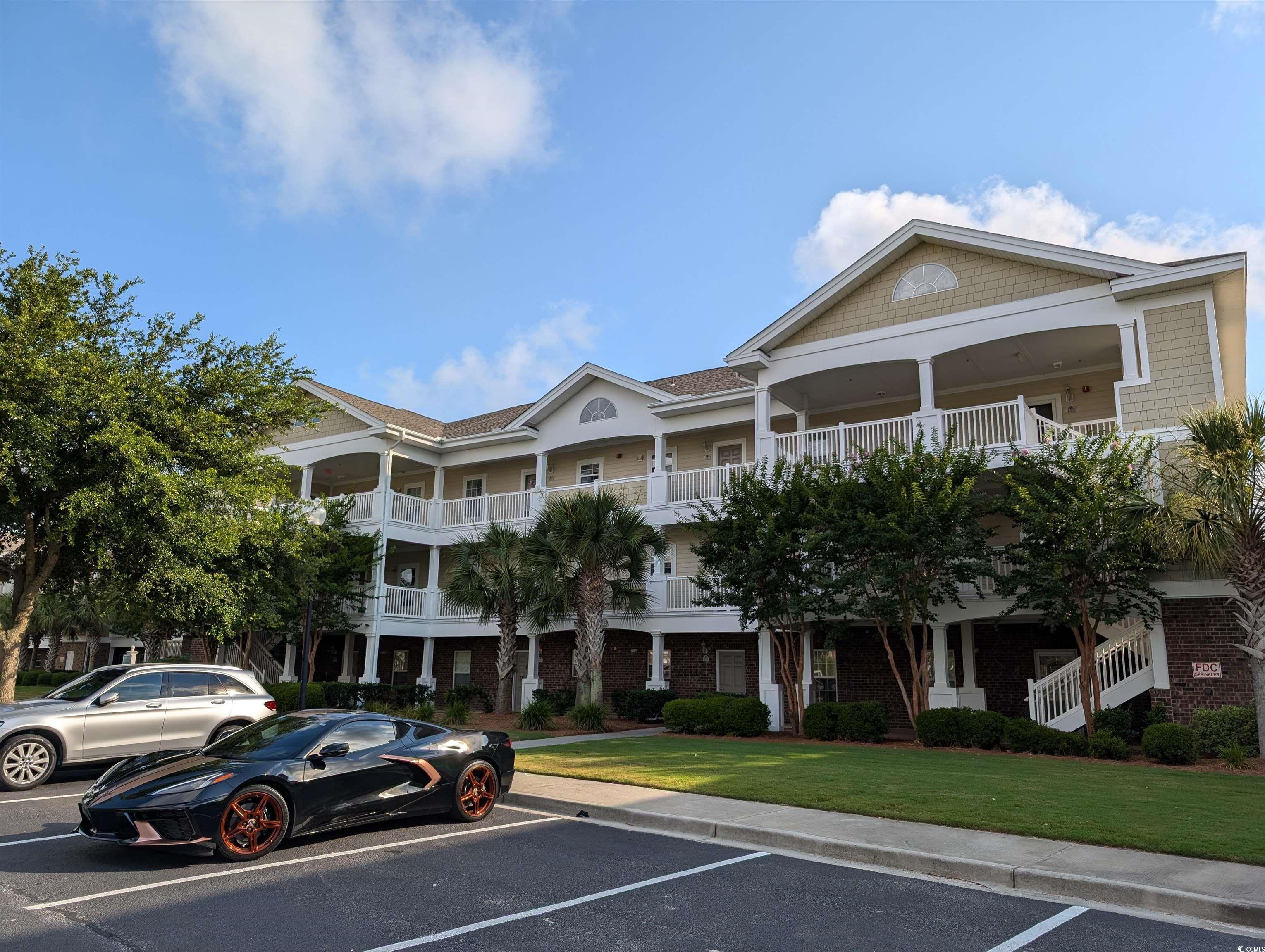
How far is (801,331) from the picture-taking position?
21.9 m

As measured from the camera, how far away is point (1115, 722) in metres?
15.7

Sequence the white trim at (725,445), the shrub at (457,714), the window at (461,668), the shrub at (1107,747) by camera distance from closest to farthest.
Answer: the shrub at (1107,747) → the shrub at (457,714) → the white trim at (725,445) → the window at (461,668)

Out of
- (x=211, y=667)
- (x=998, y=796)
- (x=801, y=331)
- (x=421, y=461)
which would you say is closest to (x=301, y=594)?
(x=421, y=461)

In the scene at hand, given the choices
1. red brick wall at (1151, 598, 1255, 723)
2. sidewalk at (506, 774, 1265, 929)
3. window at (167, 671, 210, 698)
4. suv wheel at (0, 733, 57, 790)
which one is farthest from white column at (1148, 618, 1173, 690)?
suv wheel at (0, 733, 57, 790)

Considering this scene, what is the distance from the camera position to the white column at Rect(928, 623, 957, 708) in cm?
1825

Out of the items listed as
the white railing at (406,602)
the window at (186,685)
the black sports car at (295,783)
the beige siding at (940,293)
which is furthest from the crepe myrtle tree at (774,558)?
the white railing at (406,602)

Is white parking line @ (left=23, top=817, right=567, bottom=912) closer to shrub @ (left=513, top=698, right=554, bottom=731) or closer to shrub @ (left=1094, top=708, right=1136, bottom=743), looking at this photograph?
shrub @ (left=513, top=698, right=554, bottom=731)

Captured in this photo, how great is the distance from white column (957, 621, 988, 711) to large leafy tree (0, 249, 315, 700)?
15883 mm

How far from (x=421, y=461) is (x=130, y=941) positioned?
24.8 m

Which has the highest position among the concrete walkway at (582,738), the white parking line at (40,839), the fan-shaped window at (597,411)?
the fan-shaped window at (597,411)

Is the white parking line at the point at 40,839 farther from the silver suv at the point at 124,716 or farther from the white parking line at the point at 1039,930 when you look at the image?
the white parking line at the point at 1039,930

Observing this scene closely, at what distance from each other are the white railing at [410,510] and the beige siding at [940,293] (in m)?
12.9

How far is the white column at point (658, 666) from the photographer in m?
23.0

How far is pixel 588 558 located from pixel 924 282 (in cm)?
1000
